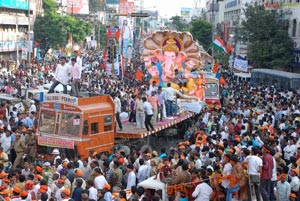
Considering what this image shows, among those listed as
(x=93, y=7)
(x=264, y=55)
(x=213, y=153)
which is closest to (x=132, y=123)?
(x=213, y=153)

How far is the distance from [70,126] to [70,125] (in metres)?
0.03

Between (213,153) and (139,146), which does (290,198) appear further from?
(139,146)

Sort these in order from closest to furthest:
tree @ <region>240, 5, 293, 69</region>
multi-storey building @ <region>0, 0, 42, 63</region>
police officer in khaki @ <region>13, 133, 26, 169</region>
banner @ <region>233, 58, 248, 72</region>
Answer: police officer in khaki @ <region>13, 133, 26, 169</region>, banner @ <region>233, 58, 248, 72</region>, tree @ <region>240, 5, 293, 69</region>, multi-storey building @ <region>0, 0, 42, 63</region>

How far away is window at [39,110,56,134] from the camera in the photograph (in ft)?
49.3

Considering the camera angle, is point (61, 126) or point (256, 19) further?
point (256, 19)

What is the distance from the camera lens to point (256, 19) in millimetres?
43125

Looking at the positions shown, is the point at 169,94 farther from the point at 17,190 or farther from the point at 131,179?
the point at 17,190

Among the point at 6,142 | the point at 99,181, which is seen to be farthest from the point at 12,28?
the point at 99,181

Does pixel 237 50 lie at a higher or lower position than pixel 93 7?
lower

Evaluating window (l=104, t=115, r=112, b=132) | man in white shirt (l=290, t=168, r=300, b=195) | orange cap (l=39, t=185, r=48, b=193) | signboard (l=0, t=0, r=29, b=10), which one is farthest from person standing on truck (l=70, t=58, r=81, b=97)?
signboard (l=0, t=0, r=29, b=10)

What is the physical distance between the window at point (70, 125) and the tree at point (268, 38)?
29858 millimetres

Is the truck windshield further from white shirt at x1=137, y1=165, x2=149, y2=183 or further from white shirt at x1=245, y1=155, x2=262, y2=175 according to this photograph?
white shirt at x1=245, y1=155, x2=262, y2=175

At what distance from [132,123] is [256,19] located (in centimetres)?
2751

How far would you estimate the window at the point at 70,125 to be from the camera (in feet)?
48.2
